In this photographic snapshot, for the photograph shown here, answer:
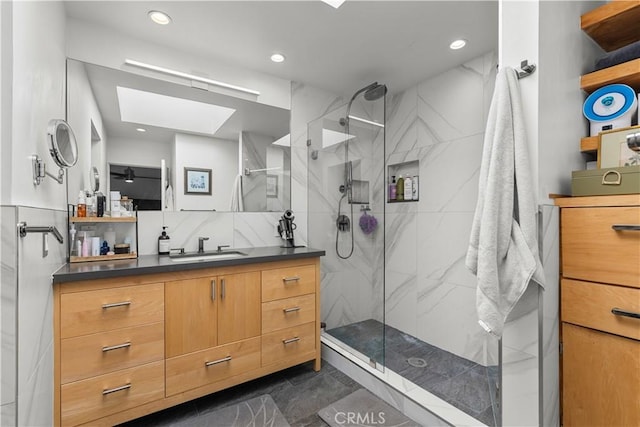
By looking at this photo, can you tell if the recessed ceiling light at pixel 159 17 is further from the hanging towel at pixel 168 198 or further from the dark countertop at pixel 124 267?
the dark countertop at pixel 124 267

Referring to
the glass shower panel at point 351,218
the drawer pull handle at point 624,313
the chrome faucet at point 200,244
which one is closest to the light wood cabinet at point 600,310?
the drawer pull handle at point 624,313

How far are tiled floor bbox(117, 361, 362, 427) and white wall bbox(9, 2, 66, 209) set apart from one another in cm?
132

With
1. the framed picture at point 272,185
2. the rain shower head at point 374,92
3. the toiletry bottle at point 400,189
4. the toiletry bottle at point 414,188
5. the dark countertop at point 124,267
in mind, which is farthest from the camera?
the toiletry bottle at point 400,189

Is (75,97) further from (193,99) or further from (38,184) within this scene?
(38,184)

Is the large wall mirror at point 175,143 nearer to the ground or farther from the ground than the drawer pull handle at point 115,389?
farther from the ground

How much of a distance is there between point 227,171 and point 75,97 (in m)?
1.02

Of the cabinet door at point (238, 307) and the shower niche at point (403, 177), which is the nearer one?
the cabinet door at point (238, 307)

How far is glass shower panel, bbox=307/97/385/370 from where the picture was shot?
2.29 m

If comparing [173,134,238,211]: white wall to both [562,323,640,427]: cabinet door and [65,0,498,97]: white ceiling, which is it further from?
[562,323,640,427]: cabinet door

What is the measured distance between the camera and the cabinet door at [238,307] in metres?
1.72

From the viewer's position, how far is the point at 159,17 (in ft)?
5.73

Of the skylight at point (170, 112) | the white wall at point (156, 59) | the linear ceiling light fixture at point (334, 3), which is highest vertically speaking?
the linear ceiling light fixture at point (334, 3)

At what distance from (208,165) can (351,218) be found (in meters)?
1.23

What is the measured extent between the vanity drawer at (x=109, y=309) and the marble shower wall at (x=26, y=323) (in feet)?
0.25
